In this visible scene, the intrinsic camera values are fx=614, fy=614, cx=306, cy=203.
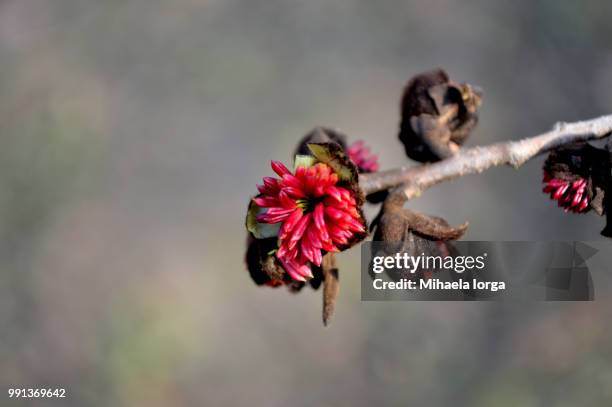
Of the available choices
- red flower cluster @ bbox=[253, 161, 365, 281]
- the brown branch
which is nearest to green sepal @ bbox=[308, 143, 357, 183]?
red flower cluster @ bbox=[253, 161, 365, 281]

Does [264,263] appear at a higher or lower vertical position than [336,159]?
lower

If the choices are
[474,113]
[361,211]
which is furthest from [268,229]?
[474,113]

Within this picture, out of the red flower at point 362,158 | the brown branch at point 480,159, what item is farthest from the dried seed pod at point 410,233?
the red flower at point 362,158

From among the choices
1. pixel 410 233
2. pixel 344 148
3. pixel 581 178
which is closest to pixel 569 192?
pixel 581 178

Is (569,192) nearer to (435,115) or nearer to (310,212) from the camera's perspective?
(435,115)

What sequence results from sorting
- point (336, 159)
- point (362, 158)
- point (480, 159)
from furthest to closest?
1. point (362, 158)
2. point (480, 159)
3. point (336, 159)

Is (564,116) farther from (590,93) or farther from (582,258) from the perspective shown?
(582,258)
